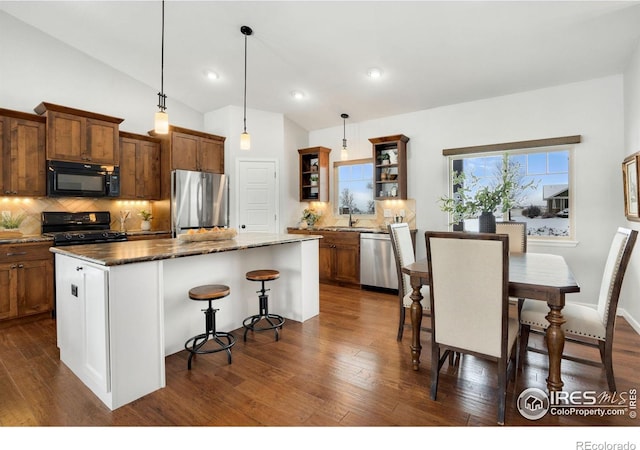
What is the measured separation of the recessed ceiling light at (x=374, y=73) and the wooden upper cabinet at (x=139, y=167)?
329 centimetres

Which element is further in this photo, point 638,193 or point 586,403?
point 638,193

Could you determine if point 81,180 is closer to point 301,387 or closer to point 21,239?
point 21,239

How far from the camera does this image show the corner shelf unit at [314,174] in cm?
574

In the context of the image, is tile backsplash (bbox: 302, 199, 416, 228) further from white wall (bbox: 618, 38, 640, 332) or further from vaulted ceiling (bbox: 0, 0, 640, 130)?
white wall (bbox: 618, 38, 640, 332)

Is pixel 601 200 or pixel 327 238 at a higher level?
pixel 601 200

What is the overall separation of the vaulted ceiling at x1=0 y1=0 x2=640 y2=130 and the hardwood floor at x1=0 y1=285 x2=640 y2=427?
9.39 ft

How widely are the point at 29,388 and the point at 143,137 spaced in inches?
143

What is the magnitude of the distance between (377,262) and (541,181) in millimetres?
2342

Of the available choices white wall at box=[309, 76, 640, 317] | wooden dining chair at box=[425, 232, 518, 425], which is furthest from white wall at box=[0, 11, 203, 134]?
wooden dining chair at box=[425, 232, 518, 425]

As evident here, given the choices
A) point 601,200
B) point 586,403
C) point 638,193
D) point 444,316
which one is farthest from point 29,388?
point 601,200

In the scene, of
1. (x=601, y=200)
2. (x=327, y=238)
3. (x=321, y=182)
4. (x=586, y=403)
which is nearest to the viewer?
(x=586, y=403)

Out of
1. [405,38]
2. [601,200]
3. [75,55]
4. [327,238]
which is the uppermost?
[75,55]

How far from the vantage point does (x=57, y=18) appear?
379cm
